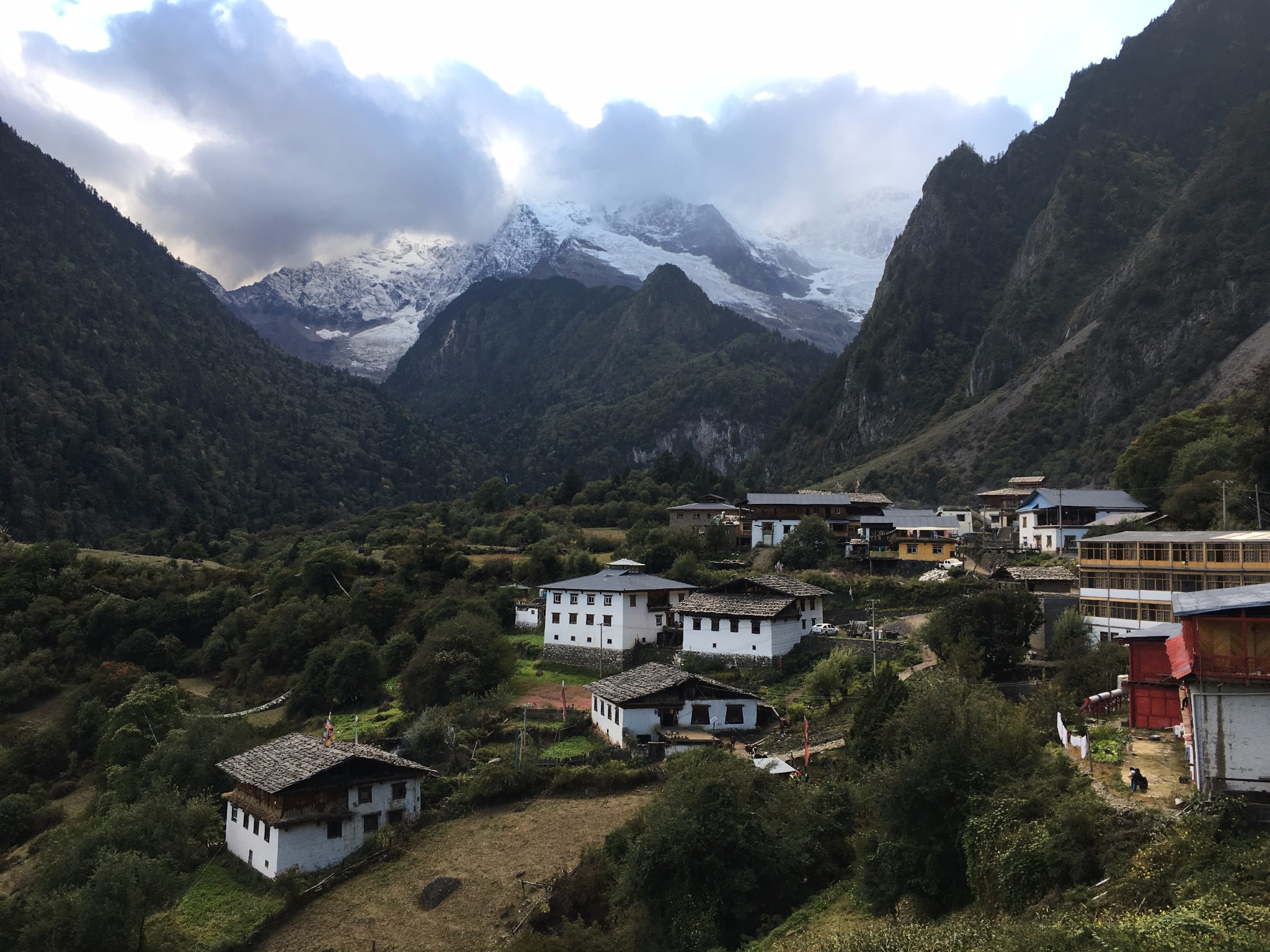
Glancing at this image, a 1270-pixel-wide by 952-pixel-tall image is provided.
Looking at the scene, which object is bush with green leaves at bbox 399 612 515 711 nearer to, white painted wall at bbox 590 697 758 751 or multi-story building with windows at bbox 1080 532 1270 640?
white painted wall at bbox 590 697 758 751

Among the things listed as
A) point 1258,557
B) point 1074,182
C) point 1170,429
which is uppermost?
point 1074,182

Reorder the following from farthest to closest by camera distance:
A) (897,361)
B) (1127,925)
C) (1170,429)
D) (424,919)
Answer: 1. (897,361)
2. (1170,429)
3. (424,919)
4. (1127,925)

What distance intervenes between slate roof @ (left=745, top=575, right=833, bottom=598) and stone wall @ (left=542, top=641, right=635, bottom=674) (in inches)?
303

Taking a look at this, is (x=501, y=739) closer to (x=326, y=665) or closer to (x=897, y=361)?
(x=326, y=665)

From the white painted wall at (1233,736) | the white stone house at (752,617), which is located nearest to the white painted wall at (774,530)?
the white stone house at (752,617)

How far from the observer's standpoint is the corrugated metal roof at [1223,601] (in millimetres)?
16156

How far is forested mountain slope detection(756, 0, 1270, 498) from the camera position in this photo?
389ft

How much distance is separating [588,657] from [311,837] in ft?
68.4

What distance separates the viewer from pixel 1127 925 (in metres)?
12.4

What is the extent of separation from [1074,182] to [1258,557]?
148 metres

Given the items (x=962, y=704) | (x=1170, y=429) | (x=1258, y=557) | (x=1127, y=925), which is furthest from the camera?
(x=1170, y=429)

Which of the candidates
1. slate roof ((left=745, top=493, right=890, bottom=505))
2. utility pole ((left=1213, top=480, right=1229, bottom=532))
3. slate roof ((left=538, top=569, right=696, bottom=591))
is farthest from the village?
slate roof ((left=745, top=493, right=890, bottom=505))

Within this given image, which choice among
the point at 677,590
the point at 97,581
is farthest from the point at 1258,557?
the point at 97,581

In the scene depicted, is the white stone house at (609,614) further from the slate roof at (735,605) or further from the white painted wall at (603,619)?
the slate roof at (735,605)
